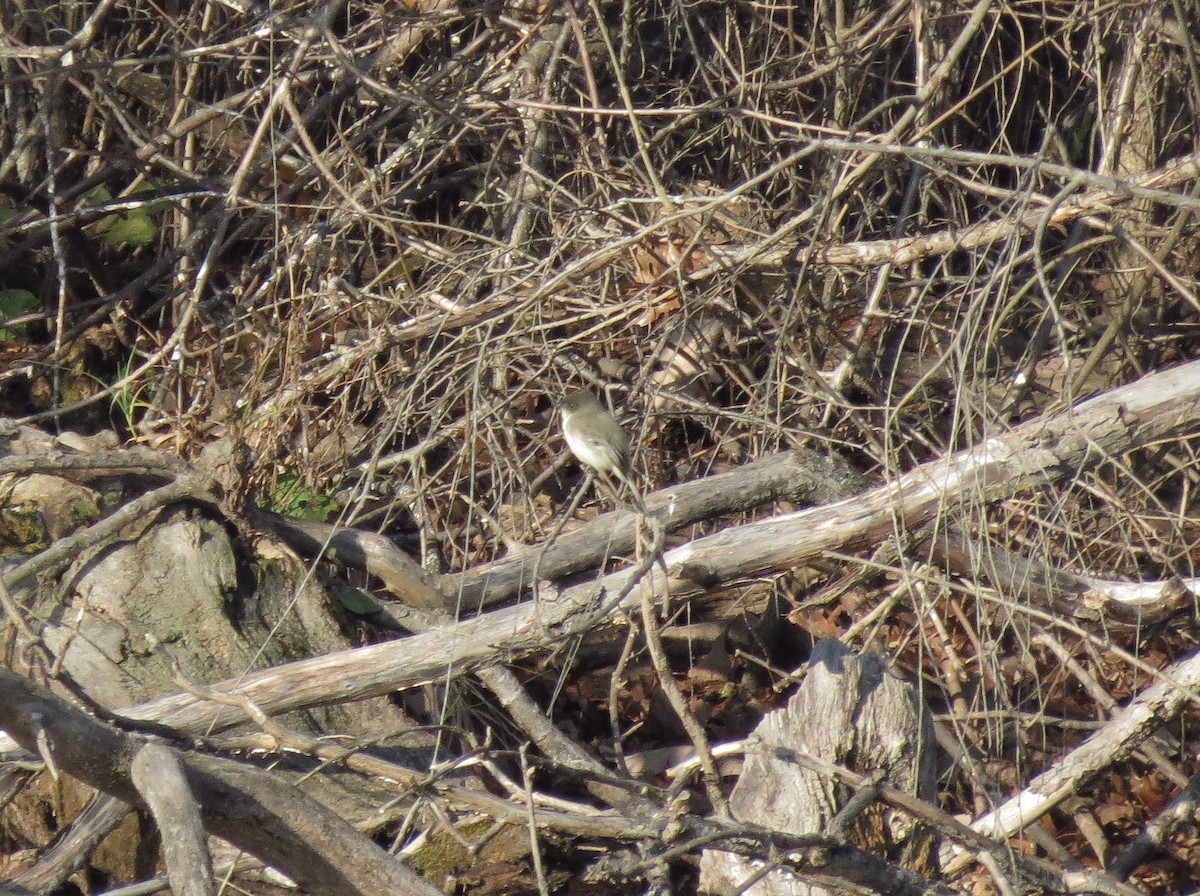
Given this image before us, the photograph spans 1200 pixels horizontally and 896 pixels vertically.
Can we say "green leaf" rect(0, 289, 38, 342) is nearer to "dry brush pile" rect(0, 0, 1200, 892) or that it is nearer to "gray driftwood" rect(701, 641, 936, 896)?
"dry brush pile" rect(0, 0, 1200, 892)

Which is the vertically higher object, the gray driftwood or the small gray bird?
the gray driftwood

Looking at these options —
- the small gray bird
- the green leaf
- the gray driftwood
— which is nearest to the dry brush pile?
the green leaf

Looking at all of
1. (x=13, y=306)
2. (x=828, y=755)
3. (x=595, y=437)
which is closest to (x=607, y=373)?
(x=595, y=437)

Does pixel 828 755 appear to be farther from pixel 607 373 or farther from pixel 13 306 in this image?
pixel 13 306

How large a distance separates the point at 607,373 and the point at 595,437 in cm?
85

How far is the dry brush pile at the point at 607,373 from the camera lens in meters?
3.64

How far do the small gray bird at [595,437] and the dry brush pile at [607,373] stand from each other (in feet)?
0.70

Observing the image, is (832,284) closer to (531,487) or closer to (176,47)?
(531,487)

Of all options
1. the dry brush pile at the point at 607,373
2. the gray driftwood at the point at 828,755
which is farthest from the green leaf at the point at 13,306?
the gray driftwood at the point at 828,755

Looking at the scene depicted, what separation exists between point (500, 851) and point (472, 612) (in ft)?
2.37

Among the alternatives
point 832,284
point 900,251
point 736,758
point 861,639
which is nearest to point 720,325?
point 832,284

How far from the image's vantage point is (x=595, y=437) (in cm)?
397

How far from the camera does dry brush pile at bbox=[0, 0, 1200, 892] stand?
3.64 meters

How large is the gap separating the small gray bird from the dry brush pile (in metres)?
0.21
